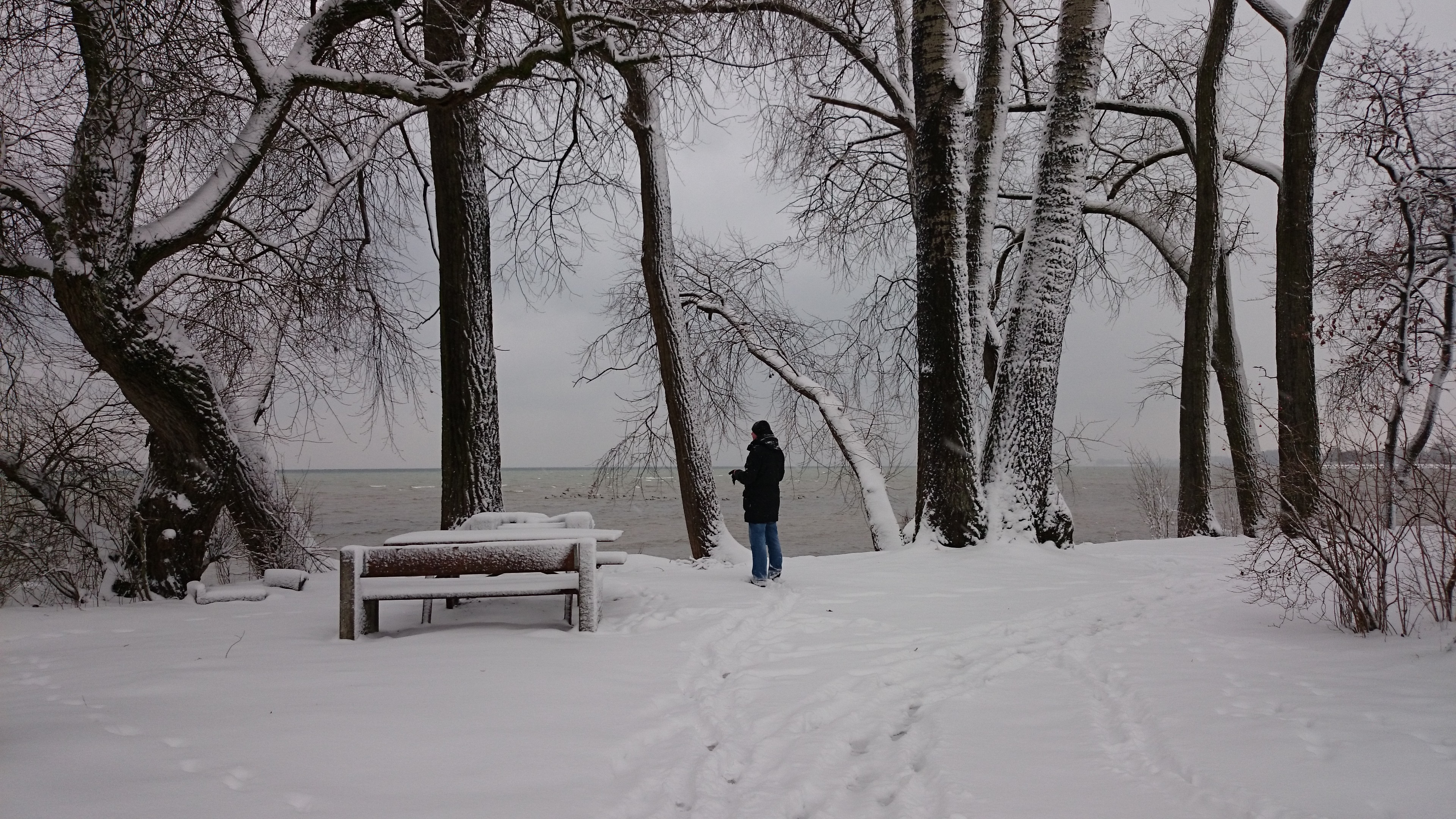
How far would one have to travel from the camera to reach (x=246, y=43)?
19.2 ft

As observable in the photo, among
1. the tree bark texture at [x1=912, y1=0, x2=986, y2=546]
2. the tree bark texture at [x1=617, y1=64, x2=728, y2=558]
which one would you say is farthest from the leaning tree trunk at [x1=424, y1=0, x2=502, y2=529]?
the tree bark texture at [x1=912, y1=0, x2=986, y2=546]

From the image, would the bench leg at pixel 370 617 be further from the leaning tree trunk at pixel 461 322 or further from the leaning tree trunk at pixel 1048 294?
the leaning tree trunk at pixel 1048 294

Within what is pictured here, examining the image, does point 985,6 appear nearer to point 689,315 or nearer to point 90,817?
point 689,315

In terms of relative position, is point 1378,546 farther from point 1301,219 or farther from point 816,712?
point 1301,219

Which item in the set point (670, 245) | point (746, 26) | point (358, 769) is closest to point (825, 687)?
point (358, 769)

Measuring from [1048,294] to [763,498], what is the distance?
3.45 metres

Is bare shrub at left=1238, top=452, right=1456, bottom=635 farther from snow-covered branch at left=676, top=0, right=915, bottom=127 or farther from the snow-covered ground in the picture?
snow-covered branch at left=676, top=0, right=915, bottom=127

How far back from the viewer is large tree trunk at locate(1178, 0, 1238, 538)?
35.0 ft

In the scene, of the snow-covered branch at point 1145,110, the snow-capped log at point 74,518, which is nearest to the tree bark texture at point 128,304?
the snow-capped log at point 74,518

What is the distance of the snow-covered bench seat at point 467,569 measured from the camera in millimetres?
4730

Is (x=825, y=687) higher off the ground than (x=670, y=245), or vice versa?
(x=670, y=245)

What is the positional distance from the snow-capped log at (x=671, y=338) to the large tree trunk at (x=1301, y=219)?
6750 millimetres

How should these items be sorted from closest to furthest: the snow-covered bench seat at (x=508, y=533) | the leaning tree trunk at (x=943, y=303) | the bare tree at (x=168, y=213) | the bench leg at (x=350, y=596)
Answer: the bench leg at (x=350, y=596) → the snow-covered bench seat at (x=508, y=533) → the bare tree at (x=168, y=213) → the leaning tree trunk at (x=943, y=303)

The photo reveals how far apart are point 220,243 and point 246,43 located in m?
2.67
